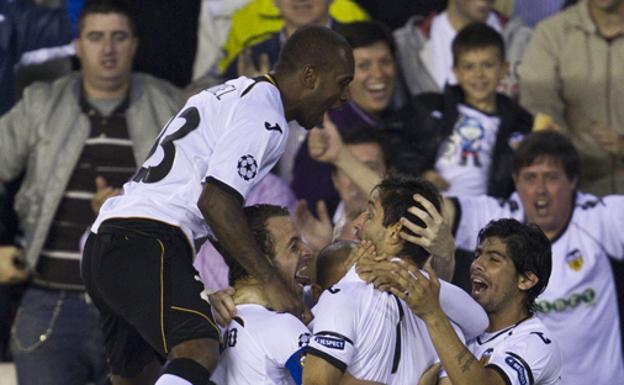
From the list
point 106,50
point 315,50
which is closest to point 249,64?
point 106,50

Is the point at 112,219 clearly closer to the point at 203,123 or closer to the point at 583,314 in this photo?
the point at 203,123

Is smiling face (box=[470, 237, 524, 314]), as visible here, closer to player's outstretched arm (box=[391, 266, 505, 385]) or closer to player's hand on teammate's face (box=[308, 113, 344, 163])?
player's outstretched arm (box=[391, 266, 505, 385])

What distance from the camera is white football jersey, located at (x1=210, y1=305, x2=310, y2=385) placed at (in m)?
5.47

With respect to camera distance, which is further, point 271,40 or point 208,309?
point 271,40

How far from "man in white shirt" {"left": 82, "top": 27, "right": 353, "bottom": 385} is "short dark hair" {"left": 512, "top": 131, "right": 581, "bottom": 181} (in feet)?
7.39

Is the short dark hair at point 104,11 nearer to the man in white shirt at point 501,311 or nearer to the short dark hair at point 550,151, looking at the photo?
the short dark hair at point 550,151

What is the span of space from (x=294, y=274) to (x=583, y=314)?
7.75ft

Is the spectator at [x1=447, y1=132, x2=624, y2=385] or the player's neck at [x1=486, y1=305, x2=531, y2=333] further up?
the player's neck at [x1=486, y1=305, x2=531, y2=333]

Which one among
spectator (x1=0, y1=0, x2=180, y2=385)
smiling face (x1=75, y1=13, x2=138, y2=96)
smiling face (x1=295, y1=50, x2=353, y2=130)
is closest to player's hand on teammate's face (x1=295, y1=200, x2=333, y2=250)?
spectator (x1=0, y1=0, x2=180, y2=385)

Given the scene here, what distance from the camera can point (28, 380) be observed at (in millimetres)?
7707

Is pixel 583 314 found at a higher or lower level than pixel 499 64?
lower

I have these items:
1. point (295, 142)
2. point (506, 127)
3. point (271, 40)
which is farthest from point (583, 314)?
point (271, 40)

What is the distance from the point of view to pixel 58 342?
7.79 m

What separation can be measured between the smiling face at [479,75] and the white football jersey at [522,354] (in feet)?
9.43
